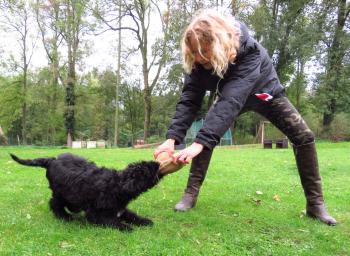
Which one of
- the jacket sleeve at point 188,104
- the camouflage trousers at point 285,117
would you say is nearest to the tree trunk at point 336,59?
the camouflage trousers at point 285,117

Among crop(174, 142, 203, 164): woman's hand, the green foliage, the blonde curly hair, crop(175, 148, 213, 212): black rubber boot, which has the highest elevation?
the green foliage

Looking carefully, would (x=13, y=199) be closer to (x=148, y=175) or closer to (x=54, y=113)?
(x=148, y=175)

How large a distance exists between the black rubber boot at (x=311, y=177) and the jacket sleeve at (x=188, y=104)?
1.16m

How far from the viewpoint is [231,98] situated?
10.8 feet

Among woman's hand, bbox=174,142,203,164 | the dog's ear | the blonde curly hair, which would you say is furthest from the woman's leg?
the dog's ear

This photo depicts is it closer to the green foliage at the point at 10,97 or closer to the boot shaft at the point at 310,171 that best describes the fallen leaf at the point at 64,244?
the boot shaft at the point at 310,171

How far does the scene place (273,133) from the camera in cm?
2972

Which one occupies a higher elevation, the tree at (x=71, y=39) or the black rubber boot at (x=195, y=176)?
the tree at (x=71, y=39)

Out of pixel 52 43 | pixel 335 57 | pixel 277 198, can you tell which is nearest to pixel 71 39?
pixel 52 43

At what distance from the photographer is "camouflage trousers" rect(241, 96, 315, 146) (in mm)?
3965

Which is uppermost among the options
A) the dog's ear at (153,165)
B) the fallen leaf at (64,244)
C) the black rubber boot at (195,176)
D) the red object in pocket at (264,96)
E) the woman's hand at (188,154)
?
the red object in pocket at (264,96)

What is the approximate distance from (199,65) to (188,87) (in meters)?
0.41

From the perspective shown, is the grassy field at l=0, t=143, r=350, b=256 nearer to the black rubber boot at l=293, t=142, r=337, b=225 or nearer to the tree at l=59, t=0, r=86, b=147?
the black rubber boot at l=293, t=142, r=337, b=225

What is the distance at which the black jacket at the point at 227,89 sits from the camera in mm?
3197
